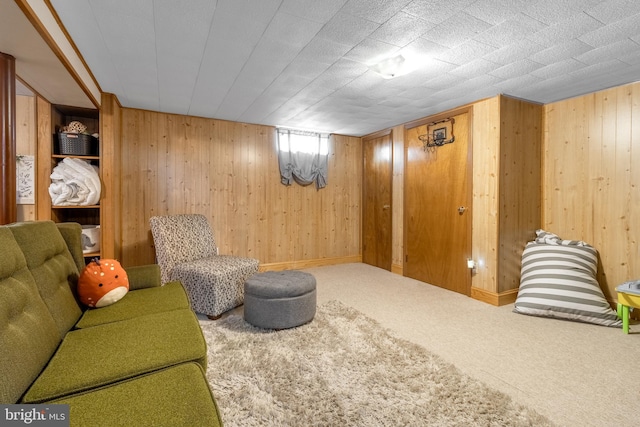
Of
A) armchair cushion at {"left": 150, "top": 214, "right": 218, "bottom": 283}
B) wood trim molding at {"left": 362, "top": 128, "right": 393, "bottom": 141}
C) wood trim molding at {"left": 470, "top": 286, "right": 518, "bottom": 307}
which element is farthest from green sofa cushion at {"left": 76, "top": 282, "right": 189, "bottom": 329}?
wood trim molding at {"left": 362, "top": 128, "right": 393, "bottom": 141}

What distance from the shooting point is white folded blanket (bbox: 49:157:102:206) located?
269 cm

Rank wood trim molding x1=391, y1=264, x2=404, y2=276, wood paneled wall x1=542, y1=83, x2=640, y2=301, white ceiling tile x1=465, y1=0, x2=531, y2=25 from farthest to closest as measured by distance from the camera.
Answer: wood trim molding x1=391, y1=264, x2=404, y2=276 → wood paneled wall x1=542, y1=83, x2=640, y2=301 → white ceiling tile x1=465, y1=0, x2=531, y2=25

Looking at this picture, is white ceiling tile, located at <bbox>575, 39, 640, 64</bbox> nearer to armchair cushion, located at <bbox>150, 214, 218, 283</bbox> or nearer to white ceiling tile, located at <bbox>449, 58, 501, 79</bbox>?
white ceiling tile, located at <bbox>449, 58, 501, 79</bbox>

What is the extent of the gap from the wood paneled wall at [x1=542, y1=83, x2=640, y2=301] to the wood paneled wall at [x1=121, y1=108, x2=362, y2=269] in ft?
8.92

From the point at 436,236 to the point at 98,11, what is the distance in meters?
3.73

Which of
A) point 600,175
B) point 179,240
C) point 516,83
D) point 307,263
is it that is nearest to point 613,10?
point 516,83

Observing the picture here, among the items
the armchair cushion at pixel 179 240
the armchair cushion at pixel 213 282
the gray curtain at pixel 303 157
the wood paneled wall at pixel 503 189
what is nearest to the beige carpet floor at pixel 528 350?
the wood paneled wall at pixel 503 189

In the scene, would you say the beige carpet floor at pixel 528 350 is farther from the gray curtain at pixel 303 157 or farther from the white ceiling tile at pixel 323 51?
the white ceiling tile at pixel 323 51

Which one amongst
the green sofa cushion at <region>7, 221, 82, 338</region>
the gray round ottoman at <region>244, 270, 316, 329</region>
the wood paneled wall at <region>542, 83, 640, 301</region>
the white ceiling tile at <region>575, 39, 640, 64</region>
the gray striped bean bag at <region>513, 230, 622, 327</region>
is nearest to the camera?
the green sofa cushion at <region>7, 221, 82, 338</region>

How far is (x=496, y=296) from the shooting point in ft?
Answer: 10.1

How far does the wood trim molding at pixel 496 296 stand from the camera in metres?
3.09

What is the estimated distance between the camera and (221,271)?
2754 mm

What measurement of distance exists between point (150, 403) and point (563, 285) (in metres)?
3.34

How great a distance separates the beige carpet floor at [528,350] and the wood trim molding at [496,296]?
80 mm
